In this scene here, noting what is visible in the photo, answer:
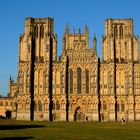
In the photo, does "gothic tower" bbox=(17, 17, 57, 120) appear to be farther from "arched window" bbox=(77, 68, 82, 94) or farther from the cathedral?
"arched window" bbox=(77, 68, 82, 94)

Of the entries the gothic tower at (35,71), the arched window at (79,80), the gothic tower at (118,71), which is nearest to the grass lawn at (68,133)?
the gothic tower at (35,71)

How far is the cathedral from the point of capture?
3826 inches

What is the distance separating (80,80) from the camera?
98.6 meters

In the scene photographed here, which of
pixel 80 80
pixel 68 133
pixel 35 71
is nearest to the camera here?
pixel 68 133

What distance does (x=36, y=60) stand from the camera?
328ft

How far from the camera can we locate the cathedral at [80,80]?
319 ft

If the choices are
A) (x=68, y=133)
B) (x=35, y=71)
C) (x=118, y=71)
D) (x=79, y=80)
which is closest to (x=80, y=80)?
(x=79, y=80)

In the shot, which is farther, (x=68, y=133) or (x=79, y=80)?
(x=79, y=80)

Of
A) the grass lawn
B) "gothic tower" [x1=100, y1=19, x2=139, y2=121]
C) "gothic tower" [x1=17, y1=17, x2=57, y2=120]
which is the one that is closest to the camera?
the grass lawn

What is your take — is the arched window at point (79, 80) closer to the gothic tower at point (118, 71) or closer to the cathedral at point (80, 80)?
the cathedral at point (80, 80)

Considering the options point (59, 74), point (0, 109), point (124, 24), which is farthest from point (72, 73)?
point (0, 109)

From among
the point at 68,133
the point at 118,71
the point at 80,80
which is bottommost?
the point at 68,133

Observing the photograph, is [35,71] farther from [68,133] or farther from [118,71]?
[68,133]

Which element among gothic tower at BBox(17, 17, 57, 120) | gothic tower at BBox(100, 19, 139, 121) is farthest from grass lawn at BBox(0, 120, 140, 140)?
gothic tower at BBox(100, 19, 139, 121)
